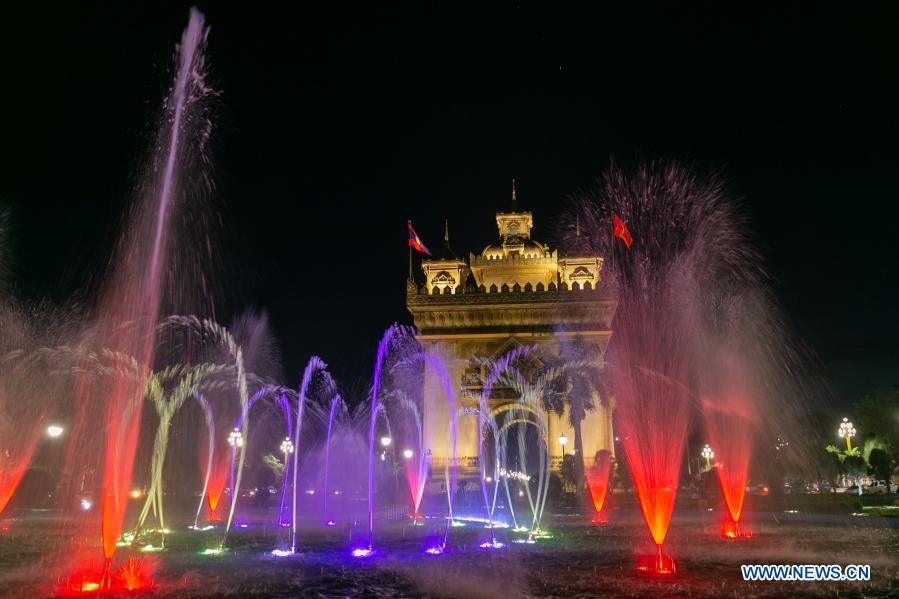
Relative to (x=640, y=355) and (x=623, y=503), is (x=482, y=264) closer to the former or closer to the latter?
(x=640, y=355)

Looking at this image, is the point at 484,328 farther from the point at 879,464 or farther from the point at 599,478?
the point at 879,464

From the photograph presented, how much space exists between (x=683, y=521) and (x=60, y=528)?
19.3 meters

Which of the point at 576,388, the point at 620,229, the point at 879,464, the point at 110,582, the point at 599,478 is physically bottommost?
the point at 599,478

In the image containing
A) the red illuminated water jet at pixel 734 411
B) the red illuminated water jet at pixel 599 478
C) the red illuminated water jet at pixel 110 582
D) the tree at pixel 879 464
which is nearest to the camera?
the red illuminated water jet at pixel 110 582

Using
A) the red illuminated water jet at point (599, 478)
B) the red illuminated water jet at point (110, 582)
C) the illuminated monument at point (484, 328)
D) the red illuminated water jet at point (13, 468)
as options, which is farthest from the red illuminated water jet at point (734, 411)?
the red illuminated water jet at point (13, 468)

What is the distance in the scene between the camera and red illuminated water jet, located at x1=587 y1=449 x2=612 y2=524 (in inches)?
1188

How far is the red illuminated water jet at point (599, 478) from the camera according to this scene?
30.2 metres

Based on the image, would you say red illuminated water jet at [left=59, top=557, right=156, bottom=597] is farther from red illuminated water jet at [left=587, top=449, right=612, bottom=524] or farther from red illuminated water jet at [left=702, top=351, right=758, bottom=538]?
red illuminated water jet at [left=587, top=449, right=612, bottom=524]

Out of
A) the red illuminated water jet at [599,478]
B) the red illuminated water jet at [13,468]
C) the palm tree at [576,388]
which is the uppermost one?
the palm tree at [576,388]

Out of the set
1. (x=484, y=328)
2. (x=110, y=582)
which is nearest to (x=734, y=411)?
(x=484, y=328)

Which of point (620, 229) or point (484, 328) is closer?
point (620, 229)

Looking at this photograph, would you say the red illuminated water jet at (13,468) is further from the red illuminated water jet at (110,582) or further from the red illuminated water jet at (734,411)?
the red illuminated water jet at (734,411)

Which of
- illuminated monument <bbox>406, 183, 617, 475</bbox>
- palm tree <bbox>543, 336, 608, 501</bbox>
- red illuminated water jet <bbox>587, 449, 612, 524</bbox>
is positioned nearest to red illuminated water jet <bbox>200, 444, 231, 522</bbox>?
illuminated monument <bbox>406, 183, 617, 475</bbox>

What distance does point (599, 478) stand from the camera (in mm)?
34969
